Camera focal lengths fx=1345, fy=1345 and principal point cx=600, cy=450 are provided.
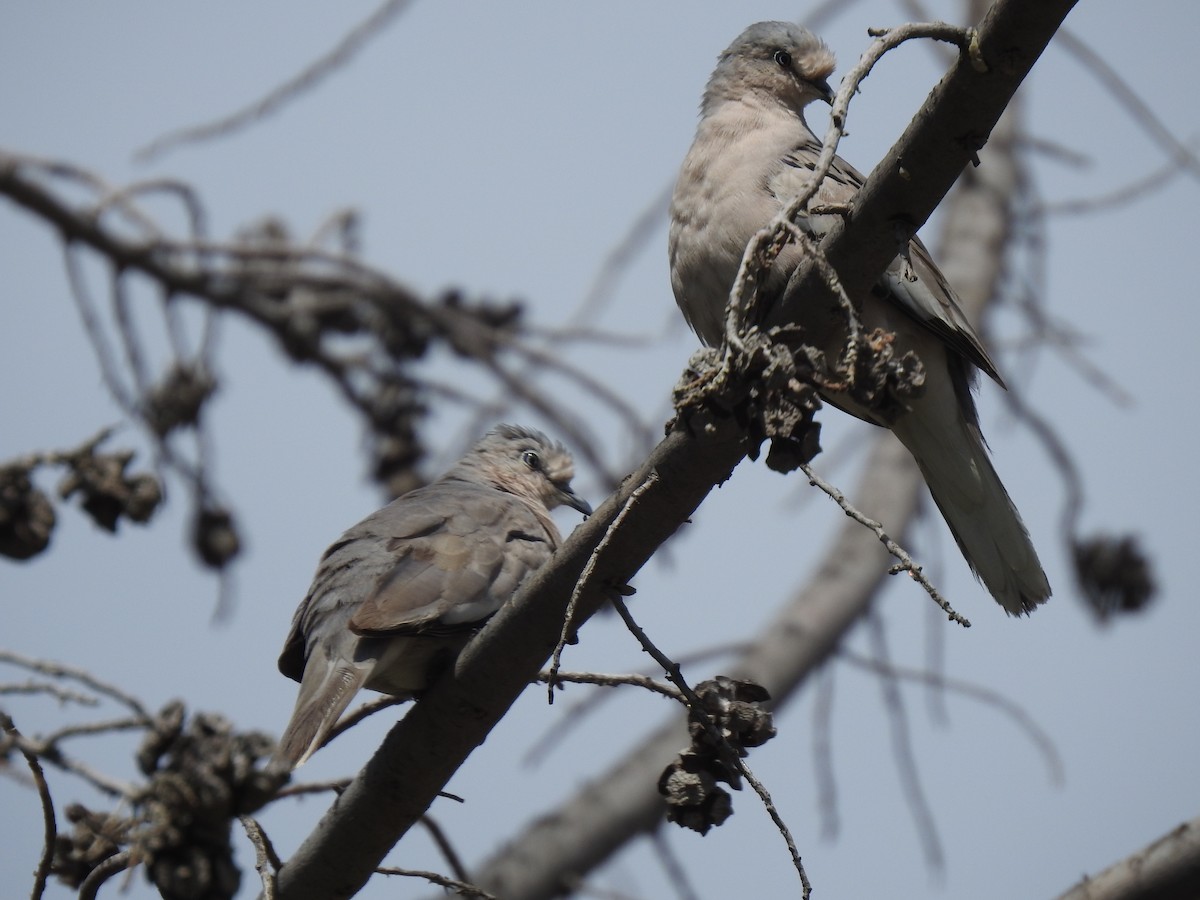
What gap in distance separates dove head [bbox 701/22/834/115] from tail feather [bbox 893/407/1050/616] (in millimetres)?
1347

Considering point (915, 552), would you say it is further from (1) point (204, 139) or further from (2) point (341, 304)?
(1) point (204, 139)

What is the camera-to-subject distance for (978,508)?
3.88 meters

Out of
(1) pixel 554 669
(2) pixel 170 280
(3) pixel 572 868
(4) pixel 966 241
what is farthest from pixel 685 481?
(4) pixel 966 241

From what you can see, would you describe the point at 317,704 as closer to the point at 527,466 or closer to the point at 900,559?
the point at 900,559

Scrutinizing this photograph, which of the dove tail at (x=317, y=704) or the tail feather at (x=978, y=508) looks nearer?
the dove tail at (x=317, y=704)

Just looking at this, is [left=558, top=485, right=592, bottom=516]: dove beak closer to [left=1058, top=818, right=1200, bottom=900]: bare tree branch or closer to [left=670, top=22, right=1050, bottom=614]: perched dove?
[left=670, top=22, right=1050, bottom=614]: perched dove

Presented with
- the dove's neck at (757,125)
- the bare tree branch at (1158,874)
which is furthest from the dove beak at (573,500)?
the bare tree branch at (1158,874)

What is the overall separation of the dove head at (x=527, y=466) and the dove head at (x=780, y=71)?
4.64 feet

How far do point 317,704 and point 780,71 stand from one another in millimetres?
2670

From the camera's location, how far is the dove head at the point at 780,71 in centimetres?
456

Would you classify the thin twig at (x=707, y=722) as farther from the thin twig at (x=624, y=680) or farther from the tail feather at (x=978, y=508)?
the tail feather at (x=978, y=508)

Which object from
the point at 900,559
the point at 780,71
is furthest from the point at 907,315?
the point at 900,559

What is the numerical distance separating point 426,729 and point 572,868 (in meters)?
3.59

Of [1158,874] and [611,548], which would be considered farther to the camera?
[1158,874]
